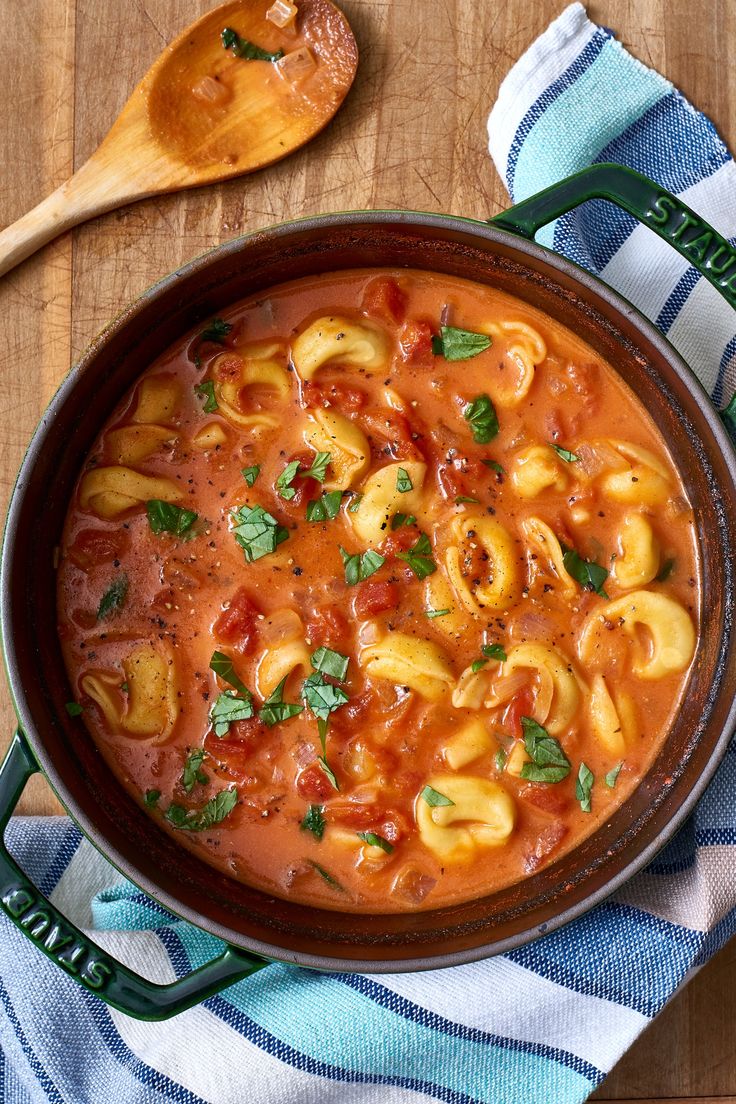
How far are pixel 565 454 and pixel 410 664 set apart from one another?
86cm

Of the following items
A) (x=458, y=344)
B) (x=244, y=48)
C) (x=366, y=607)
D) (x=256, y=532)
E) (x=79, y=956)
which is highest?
(x=244, y=48)

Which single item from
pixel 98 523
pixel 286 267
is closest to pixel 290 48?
pixel 286 267

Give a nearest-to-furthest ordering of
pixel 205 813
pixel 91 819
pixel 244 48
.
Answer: pixel 91 819 < pixel 205 813 < pixel 244 48

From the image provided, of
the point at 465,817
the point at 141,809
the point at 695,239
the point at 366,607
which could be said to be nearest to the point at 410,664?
the point at 366,607

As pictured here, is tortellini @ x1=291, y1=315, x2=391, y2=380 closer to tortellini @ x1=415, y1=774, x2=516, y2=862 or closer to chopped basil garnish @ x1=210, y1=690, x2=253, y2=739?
chopped basil garnish @ x1=210, y1=690, x2=253, y2=739

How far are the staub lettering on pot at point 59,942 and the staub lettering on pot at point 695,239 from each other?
8.81 feet

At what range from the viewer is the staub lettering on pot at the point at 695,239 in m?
3.05

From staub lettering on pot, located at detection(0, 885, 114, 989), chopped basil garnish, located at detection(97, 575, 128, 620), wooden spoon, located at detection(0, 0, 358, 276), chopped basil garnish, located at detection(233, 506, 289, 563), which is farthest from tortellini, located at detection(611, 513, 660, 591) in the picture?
staub lettering on pot, located at detection(0, 885, 114, 989)

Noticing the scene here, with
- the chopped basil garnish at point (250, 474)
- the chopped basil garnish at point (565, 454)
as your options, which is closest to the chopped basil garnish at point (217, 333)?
the chopped basil garnish at point (250, 474)

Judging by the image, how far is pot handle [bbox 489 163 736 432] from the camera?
10.0 feet

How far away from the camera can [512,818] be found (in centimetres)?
345

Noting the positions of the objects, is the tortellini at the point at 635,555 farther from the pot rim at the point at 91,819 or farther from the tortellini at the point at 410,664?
the tortellini at the point at 410,664

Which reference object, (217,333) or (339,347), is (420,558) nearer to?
(339,347)

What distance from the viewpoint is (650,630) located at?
3516 mm
